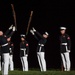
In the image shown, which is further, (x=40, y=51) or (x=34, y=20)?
(x=34, y=20)

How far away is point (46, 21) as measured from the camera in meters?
27.2

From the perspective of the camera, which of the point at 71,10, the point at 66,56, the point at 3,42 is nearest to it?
the point at 3,42

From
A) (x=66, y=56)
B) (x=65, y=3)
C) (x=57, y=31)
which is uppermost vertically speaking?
(x=65, y=3)

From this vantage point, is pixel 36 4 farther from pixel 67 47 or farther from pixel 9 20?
pixel 67 47

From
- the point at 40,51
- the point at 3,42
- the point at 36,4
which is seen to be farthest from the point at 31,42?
the point at 3,42

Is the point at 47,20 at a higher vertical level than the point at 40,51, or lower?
higher

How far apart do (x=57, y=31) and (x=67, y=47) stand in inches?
279

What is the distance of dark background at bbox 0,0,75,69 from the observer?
26656mm

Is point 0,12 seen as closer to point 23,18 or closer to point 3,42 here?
point 23,18

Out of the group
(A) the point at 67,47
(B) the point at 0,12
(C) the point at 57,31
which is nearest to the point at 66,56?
(A) the point at 67,47

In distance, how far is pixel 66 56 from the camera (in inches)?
774

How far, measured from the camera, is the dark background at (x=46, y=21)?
26.7m

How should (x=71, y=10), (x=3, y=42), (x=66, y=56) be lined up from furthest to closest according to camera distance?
(x=71, y=10) → (x=66, y=56) → (x=3, y=42)

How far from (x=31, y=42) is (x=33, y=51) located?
581 mm
